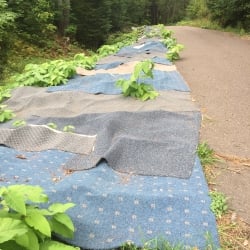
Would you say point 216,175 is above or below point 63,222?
below

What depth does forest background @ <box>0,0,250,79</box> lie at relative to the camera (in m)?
9.30

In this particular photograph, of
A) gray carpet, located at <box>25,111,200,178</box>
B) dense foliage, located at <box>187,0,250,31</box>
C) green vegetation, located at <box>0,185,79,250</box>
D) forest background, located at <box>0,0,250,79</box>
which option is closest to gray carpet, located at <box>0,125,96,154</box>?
gray carpet, located at <box>25,111,200,178</box>

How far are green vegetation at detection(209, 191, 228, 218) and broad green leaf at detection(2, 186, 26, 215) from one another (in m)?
1.35

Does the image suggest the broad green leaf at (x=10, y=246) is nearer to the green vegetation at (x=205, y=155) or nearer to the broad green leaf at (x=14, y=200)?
the broad green leaf at (x=14, y=200)

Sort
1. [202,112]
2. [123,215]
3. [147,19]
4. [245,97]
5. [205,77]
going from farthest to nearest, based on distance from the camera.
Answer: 1. [147,19]
2. [205,77]
3. [245,97]
4. [202,112]
5. [123,215]

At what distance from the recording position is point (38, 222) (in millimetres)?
1896

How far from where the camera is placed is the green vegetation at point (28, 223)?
5.65ft

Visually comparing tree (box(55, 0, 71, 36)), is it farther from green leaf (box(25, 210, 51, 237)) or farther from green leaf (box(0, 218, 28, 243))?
green leaf (box(0, 218, 28, 243))

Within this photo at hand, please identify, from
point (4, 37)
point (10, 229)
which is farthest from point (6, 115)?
point (4, 37)

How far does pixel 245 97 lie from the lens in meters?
5.51

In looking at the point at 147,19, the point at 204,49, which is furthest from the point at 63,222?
the point at 147,19

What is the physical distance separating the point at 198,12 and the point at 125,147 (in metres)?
23.9

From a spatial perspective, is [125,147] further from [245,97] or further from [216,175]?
[245,97]

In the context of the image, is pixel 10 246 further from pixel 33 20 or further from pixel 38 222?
pixel 33 20
